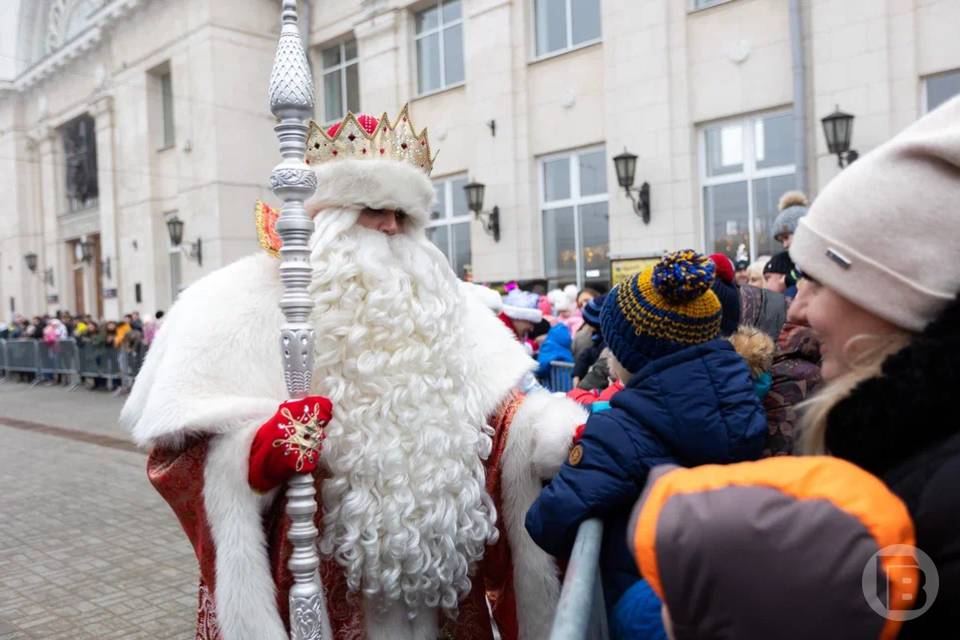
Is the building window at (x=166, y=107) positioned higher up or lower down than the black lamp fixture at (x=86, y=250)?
higher up

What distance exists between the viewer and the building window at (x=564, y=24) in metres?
12.7

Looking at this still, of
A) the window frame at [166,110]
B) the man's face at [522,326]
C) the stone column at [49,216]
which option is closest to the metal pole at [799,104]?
the man's face at [522,326]

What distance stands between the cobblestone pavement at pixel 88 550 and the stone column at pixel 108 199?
13.1 m

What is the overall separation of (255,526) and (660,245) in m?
10.1

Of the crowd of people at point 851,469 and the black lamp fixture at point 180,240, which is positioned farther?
the black lamp fixture at point 180,240

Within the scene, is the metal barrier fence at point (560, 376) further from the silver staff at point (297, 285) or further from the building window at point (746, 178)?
the building window at point (746, 178)

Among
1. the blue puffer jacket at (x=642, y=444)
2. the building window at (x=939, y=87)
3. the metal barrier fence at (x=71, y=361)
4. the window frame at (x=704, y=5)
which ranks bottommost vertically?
the metal barrier fence at (x=71, y=361)

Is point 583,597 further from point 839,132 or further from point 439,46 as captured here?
point 439,46

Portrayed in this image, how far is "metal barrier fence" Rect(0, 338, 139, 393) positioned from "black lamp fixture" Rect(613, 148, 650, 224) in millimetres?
8977

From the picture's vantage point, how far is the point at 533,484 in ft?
8.00

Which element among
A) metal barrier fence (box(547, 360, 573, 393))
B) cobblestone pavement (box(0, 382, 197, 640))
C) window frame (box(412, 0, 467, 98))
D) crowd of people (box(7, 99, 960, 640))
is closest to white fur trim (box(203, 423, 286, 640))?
crowd of people (box(7, 99, 960, 640))

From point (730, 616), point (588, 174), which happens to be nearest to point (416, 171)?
point (730, 616)

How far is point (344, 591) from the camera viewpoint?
231cm

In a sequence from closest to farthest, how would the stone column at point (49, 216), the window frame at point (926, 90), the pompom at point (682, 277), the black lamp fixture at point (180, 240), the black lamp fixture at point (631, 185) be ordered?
the pompom at point (682, 277), the window frame at point (926, 90), the black lamp fixture at point (631, 185), the black lamp fixture at point (180, 240), the stone column at point (49, 216)
